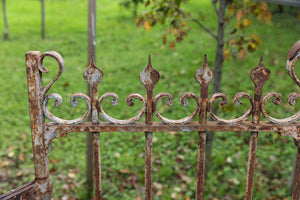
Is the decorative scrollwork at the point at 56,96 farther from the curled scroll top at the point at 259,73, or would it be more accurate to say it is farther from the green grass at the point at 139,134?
the curled scroll top at the point at 259,73

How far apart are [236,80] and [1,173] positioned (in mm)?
4197

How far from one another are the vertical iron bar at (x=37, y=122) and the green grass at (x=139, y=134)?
0.18 meters

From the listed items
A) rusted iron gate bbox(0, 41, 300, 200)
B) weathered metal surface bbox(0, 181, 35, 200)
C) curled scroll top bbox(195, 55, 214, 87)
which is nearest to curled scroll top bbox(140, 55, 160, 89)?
rusted iron gate bbox(0, 41, 300, 200)

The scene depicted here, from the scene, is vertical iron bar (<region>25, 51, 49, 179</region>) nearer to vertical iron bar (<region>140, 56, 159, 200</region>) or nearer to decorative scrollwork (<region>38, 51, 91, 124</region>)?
decorative scrollwork (<region>38, 51, 91, 124</region>)

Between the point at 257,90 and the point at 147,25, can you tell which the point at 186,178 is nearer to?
the point at 147,25

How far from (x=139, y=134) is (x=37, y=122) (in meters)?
2.68

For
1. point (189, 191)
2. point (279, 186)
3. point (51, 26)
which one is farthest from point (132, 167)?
point (51, 26)

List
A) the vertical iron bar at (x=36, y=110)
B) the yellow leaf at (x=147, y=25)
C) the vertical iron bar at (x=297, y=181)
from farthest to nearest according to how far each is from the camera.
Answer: the yellow leaf at (x=147, y=25) < the vertical iron bar at (x=297, y=181) < the vertical iron bar at (x=36, y=110)

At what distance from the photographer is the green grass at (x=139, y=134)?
3.16 m

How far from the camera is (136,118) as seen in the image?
1.45 metres

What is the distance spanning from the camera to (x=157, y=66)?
621cm

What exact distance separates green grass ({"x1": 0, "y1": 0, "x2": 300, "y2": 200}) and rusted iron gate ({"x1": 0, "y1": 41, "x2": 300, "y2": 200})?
0.20 m

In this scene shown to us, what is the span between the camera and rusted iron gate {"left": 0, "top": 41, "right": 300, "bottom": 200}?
1.41 metres

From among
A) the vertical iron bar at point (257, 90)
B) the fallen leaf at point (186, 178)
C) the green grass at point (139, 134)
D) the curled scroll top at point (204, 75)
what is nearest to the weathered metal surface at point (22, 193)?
the green grass at point (139, 134)
